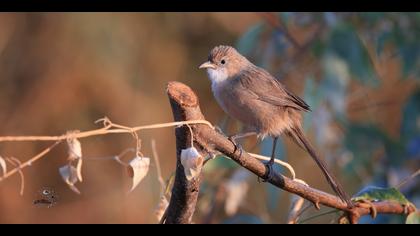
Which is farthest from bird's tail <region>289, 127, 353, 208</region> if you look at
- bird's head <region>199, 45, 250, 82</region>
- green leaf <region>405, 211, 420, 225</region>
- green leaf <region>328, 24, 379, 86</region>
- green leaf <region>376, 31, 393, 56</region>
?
green leaf <region>376, 31, 393, 56</region>

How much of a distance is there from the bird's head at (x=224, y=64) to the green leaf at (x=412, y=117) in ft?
5.54

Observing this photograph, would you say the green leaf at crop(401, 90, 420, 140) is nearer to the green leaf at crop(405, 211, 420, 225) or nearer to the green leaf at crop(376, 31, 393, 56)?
the green leaf at crop(376, 31, 393, 56)

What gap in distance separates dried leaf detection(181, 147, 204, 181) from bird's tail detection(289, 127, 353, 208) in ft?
3.80

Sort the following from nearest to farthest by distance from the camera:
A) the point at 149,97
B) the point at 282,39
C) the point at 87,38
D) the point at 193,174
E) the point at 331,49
→ the point at 193,174 < the point at 331,49 < the point at 282,39 < the point at 87,38 < the point at 149,97

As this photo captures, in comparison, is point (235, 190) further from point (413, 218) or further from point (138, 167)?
point (138, 167)

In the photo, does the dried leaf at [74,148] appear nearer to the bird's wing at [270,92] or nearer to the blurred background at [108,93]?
the bird's wing at [270,92]

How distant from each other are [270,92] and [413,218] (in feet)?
4.16

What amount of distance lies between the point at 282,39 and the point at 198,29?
283 cm

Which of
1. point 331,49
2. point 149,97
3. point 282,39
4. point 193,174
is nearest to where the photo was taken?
point 193,174

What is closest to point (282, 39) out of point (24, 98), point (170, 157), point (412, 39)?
point (412, 39)

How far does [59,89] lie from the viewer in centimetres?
841

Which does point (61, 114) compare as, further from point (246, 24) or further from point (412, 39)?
point (412, 39)

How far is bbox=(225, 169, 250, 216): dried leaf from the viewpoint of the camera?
5270mm

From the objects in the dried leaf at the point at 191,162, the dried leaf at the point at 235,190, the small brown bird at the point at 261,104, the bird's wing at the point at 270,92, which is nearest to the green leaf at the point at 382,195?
the small brown bird at the point at 261,104
